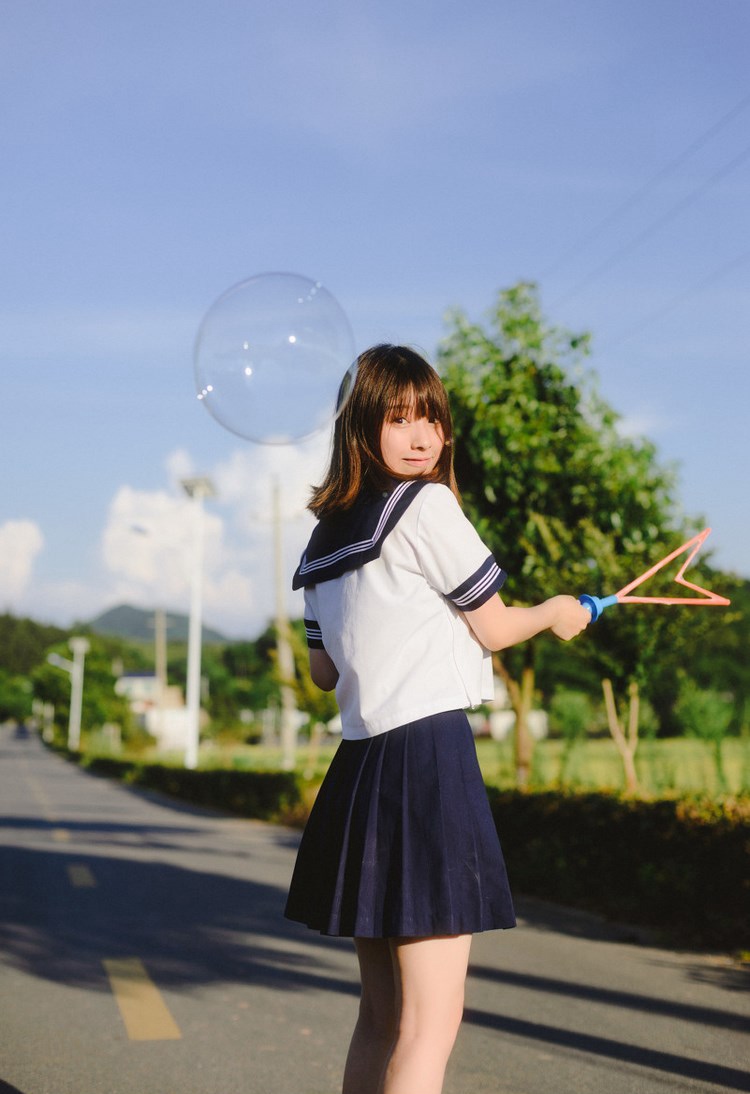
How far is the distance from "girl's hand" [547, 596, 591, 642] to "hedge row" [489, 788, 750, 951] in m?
4.94

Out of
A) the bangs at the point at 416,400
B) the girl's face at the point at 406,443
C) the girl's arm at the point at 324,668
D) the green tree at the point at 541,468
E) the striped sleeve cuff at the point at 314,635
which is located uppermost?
the green tree at the point at 541,468

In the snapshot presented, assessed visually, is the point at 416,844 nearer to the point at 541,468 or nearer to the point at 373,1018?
the point at 373,1018

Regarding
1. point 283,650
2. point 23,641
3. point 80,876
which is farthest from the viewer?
point 23,641

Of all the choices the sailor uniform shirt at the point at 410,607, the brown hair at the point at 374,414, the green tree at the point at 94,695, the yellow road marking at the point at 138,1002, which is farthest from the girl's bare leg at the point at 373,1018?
the green tree at the point at 94,695

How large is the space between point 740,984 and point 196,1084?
3.08 metres

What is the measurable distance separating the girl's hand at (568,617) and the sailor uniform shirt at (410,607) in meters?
0.13

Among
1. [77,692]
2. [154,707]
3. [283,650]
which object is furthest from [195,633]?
[154,707]

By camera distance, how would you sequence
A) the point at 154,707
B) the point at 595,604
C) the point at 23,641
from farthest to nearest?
1. the point at 23,641
2. the point at 154,707
3. the point at 595,604

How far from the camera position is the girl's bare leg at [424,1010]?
2109 millimetres

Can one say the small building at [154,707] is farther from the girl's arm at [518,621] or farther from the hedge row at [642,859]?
the girl's arm at [518,621]

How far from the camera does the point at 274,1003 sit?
5.18 meters

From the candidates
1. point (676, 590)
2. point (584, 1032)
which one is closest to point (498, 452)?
point (676, 590)

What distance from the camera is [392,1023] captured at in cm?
230

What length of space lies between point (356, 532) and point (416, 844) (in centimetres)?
61
